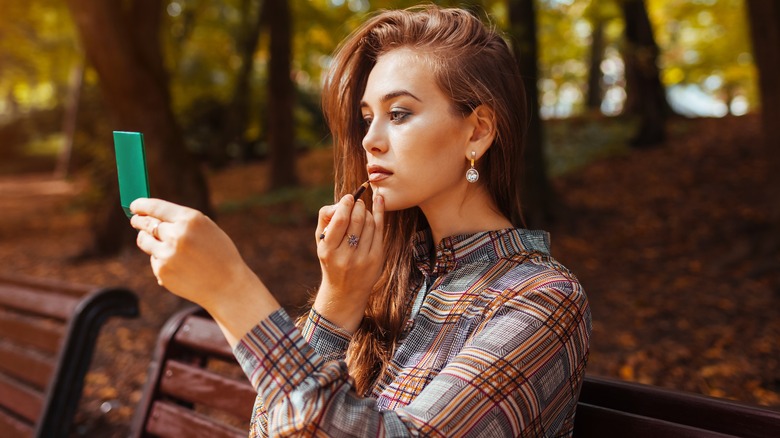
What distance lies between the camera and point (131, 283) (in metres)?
7.91

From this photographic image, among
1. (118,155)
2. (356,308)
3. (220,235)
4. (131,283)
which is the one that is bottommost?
(131,283)

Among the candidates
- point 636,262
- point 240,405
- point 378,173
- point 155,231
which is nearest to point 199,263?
point 155,231

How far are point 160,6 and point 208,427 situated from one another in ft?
20.4

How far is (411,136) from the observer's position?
68.8 inches

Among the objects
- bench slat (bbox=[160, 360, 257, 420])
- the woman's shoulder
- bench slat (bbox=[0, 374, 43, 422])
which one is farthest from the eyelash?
bench slat (bbox=[0, 374, 43, 422])

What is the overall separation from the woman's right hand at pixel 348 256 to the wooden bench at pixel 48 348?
69.1 inches

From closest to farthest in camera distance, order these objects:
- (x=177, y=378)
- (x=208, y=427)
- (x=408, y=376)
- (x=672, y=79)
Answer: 1. (x=408, y=376)
2. (x=208, y=427)
3. (x=177, y=378)
4. (x=672, y=79)

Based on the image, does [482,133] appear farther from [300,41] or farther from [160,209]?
[300,41]

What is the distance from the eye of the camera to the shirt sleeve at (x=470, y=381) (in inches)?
50.8

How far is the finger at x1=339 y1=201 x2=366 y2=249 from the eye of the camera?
154 centimetres

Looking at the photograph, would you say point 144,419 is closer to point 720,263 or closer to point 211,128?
point 720,263

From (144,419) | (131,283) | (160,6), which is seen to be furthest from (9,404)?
(160,6)

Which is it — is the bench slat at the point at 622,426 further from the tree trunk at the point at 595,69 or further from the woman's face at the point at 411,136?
the tree trunk at the point at 595,69

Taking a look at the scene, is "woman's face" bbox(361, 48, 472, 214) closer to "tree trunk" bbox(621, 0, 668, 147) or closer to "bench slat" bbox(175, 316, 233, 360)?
"bench slat" bbox(175, 316, 233, 360)
